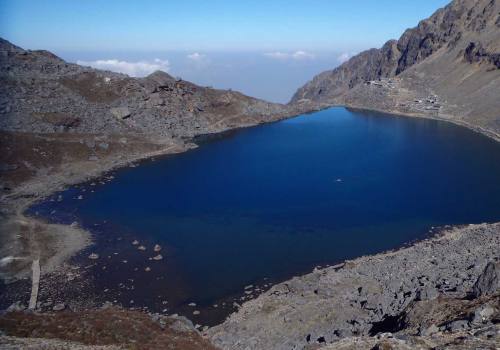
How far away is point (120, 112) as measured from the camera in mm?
80750

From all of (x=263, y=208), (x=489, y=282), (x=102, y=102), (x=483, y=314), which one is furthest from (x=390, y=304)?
(x=102, y=102)

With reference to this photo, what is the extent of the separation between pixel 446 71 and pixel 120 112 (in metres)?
86.8

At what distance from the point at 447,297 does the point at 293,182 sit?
36950mm

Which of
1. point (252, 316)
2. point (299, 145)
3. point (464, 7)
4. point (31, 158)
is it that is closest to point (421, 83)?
point (464, 7)

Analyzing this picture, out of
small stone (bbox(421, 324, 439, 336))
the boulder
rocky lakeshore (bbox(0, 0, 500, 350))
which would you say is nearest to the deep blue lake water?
rocky lakeshore (bbox(0, 0, 500, 350))

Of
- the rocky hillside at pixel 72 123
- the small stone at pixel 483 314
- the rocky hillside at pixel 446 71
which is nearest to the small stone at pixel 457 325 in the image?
the small stone at pixel 483 314

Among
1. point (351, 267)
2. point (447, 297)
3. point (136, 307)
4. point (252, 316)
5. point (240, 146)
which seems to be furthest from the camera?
point (240, 146)

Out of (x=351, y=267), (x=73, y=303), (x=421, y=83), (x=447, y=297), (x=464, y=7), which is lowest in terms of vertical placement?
(x=73, y=303)

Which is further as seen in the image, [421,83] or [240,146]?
[421,83]

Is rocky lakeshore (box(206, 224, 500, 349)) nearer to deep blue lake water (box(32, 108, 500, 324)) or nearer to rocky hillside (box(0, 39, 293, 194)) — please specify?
deep blue lake water (box(32, 108, 500, 324))

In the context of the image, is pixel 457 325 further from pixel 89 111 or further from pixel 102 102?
pixel 102 102

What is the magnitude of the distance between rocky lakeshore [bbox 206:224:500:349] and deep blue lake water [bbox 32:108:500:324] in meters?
3.38

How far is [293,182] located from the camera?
5972 cm

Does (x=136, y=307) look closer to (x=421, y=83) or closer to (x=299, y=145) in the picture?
(x=299, y=145)
